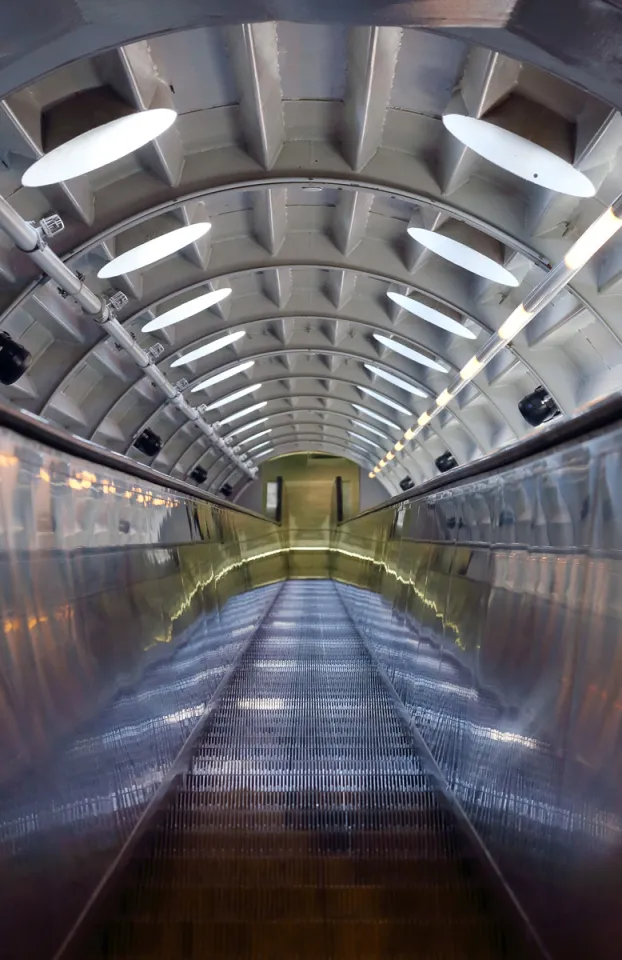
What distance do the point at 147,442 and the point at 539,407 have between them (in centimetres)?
1019

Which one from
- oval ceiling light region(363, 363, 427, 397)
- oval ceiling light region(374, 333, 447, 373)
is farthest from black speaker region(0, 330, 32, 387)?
oval ceiling light region(363, 363, 427, 397)

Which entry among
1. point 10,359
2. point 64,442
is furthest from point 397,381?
point 64,442

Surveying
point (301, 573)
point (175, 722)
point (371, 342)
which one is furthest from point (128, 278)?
point (301, 573)

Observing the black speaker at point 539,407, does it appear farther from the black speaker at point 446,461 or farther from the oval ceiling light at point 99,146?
the oval ceiling light at point 99,146

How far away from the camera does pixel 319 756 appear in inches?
132

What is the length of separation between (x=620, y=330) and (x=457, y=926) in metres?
9.16

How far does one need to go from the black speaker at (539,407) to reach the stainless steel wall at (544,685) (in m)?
10.1

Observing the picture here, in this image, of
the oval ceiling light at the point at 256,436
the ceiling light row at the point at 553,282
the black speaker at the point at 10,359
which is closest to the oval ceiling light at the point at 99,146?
the black speaker at the point at 10,359

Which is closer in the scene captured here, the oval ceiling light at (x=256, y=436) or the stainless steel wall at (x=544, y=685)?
the stainless steel wall at (x=544, y=685)

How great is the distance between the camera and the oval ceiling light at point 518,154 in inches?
241

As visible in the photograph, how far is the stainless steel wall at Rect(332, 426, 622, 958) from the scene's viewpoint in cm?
144

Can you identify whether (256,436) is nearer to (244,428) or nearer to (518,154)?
(244,428)

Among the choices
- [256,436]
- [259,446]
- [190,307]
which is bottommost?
A: [190,307]

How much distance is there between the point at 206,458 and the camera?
27688 millimetres
